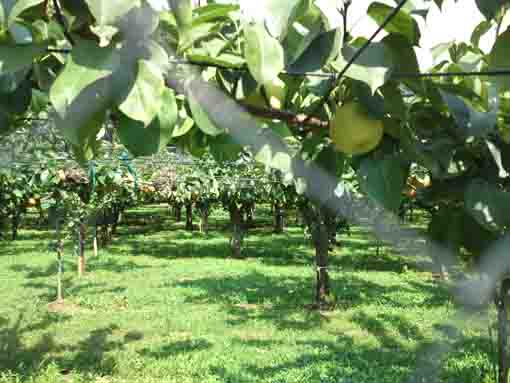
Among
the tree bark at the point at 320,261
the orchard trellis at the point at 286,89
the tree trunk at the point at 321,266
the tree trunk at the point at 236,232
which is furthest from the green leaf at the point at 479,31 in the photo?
the tree trunk at the point at 236,232

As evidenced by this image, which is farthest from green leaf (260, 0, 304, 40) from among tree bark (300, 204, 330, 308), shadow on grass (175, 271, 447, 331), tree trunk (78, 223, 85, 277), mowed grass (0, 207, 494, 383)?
tree trunk (78, 223, 85, 277)

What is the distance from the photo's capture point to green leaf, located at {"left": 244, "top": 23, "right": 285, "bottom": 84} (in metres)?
0.31

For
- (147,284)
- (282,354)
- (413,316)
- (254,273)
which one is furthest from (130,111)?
(254,273)

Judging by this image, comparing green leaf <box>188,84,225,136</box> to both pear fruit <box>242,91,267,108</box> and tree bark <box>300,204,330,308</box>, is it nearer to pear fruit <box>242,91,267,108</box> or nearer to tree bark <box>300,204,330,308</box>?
pear fruit <box>242,91,267,108</box>

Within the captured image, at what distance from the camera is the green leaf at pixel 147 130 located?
354 mm

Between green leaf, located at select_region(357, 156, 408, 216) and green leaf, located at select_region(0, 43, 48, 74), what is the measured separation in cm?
25

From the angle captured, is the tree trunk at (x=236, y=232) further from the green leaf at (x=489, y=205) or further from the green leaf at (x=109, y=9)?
the green leaf at (x=109, y=9)

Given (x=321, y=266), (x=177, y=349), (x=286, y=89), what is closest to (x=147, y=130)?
(x=286, y=89)

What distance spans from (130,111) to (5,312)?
15.1 feet

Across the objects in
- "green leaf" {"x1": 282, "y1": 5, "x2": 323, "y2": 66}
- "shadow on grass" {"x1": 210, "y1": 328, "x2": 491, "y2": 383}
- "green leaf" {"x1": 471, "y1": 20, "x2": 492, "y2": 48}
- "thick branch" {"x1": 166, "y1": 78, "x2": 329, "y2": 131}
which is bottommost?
"shadow on grass" {"x1": 210, "y1": 328, "x2": 491, "y2": 383}

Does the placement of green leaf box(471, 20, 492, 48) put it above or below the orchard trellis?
above

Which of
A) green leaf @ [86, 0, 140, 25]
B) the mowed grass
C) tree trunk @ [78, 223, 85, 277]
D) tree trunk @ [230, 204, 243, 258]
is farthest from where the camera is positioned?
tree trunk @ [230, 204, 243, 258]

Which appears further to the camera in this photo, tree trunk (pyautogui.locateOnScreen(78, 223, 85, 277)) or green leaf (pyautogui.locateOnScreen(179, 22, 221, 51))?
tree trunk (pyautogui.locateOnScreen(78, 223, 85, 277))

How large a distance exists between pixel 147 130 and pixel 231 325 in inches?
144
